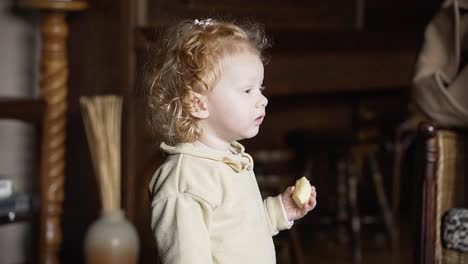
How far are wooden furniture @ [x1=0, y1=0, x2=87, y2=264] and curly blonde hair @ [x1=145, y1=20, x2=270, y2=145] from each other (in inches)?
59.8

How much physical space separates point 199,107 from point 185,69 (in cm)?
8

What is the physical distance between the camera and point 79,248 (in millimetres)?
3678

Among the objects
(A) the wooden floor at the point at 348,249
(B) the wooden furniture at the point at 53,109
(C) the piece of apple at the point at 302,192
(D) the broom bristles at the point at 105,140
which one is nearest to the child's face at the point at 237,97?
(C) the piece of apple at the point at 302,192

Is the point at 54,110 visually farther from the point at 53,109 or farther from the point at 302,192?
the point at 302,192

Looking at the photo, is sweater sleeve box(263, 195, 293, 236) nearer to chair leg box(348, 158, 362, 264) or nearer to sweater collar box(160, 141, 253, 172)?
sweater collar box(160, 141, 253, 172)

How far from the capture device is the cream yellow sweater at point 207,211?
1.76 meters

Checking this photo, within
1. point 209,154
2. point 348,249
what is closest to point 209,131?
point 209,154

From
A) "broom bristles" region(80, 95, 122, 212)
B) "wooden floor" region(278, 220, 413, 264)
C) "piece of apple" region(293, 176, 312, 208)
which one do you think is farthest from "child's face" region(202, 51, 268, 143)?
"wooden floor" region(278, 220, 413, 264)

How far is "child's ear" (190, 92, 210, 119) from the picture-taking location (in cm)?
184

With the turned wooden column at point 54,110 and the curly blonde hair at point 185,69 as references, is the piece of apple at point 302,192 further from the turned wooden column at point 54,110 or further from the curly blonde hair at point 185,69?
the turned wooden column at point 54,110

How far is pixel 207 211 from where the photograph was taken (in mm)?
1804

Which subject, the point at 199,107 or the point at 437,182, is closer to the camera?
the point at 199,107

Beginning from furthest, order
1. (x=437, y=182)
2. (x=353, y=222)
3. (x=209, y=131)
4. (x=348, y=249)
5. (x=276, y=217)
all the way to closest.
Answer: (x=348, y=249) < (x=353, y=222) < (x=437, y=182) < (x=276, y=217) < (x=209, y=131)

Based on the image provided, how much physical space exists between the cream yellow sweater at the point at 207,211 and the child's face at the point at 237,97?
0.07 m
